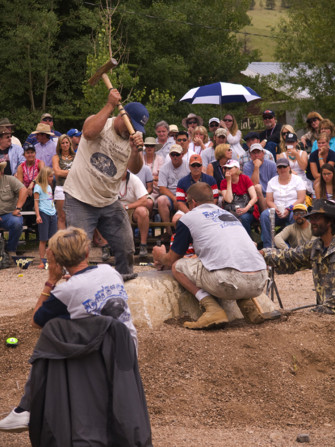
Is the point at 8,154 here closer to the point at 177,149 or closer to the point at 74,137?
the point at 74,137

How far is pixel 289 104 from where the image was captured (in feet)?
105

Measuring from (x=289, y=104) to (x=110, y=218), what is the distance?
25.9m

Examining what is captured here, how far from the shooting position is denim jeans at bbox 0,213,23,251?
12.3 metres

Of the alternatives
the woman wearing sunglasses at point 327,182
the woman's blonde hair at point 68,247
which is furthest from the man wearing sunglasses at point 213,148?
the woman's blonde hair at point 68,247

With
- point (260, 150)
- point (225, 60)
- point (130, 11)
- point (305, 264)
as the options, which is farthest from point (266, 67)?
point (305, 264)

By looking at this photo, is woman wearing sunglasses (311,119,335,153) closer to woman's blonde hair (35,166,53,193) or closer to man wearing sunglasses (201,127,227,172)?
man wearing sunglasses (201,127,227,172)

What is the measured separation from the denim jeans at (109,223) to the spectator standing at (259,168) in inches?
204

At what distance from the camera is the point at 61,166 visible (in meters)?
12.6

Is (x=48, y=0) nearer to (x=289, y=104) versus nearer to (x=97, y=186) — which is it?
(x=289, y=104)

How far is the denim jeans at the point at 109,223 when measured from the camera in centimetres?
719

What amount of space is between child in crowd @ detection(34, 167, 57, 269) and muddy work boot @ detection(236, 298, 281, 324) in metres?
5.55

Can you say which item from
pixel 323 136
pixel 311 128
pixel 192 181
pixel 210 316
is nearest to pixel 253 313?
pixel 210 316

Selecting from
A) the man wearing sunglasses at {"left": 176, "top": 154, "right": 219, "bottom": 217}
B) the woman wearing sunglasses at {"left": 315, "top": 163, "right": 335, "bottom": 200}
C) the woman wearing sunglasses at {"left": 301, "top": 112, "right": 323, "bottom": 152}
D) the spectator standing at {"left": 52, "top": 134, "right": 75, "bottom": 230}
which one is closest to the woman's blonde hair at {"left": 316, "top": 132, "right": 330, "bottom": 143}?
the woman wearing sunglasses at {"left": 301, "top": 112, "right": 323, "bottom": 152}

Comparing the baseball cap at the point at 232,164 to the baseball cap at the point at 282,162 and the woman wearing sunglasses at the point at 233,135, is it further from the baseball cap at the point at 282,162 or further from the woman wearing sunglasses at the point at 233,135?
the woman wearing sunglasses at the point at 233,135
